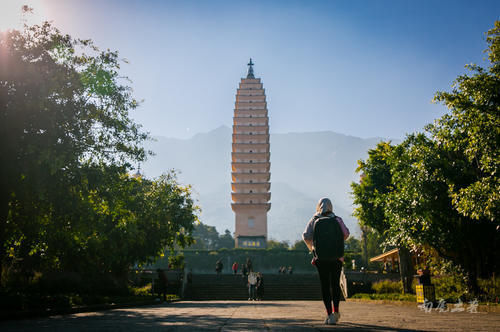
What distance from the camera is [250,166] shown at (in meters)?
65.7

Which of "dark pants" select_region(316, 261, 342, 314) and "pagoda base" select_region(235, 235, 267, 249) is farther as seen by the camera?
"pagoda base" select_region(235, 235, 267, 249)

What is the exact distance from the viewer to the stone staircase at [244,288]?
26.5 metres

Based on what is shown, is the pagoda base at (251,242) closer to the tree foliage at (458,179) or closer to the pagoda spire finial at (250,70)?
the pagoda spire finial at (250,70)

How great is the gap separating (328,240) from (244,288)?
76.1 feet

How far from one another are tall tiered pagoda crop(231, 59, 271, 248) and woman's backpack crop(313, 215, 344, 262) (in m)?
54.8

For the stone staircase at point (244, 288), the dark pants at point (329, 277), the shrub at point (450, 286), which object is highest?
the dark pants at point (329, 277)

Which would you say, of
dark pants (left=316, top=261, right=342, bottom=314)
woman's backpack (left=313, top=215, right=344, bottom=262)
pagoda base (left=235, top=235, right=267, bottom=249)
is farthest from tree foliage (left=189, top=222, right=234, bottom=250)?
woman's backpack (left=313, top=215, right=344, bottom=262)

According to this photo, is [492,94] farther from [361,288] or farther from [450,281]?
[361,288]

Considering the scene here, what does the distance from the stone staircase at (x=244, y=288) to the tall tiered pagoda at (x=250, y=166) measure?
1148 inches

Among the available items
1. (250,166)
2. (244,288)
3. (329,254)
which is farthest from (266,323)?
(250,166)

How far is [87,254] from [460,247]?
14729mm

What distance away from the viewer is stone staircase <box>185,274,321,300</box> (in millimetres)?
26500

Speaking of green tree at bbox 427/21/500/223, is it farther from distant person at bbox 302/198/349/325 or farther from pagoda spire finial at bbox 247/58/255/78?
pagoda spire finial at bbox 247/58/255/78

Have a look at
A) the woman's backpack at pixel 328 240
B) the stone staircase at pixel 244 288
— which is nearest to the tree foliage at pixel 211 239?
the stone staircase at pixel 244 288
